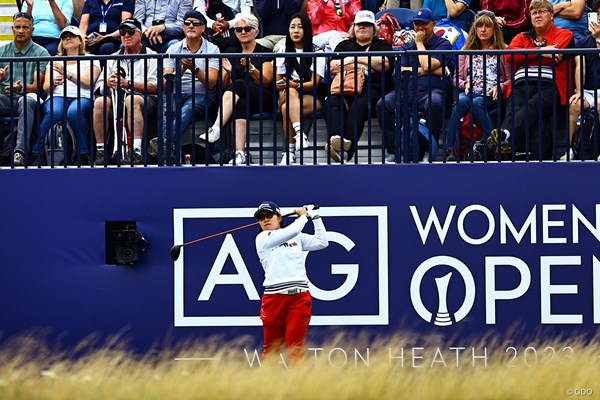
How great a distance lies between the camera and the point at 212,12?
49.3 ft

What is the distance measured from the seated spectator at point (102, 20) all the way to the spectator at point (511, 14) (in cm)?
393

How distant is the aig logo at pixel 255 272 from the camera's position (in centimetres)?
1173

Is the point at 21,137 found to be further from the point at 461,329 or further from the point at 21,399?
the point at 461,329

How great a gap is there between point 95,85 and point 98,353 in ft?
8.19

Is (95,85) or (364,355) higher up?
(95,85)

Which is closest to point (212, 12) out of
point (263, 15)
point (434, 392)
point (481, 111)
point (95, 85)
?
point (263, 15)

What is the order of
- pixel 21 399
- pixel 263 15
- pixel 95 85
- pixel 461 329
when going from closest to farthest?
pixel 21 399 < pixel 461 329 < pixel 95 85 < pixel 263 15

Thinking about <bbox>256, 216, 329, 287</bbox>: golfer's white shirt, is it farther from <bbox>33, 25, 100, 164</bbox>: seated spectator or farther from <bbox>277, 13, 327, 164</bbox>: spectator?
<bbox>33, 25, 100, 164</bbox>: seated spectator

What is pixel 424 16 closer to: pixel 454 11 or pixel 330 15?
pixel 454 11

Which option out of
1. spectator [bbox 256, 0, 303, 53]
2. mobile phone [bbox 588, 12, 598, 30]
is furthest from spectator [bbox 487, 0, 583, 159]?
spectator [bbox 256, 0, 303, 53]

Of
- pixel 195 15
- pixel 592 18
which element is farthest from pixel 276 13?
pixel 592 18

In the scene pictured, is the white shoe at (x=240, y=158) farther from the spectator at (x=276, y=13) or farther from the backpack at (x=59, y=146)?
the spectator at (x=276, y=13)

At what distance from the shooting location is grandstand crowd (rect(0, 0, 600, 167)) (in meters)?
11.9

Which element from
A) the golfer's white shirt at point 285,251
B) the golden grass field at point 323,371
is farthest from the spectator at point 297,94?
the golden grass field at point 323,371
